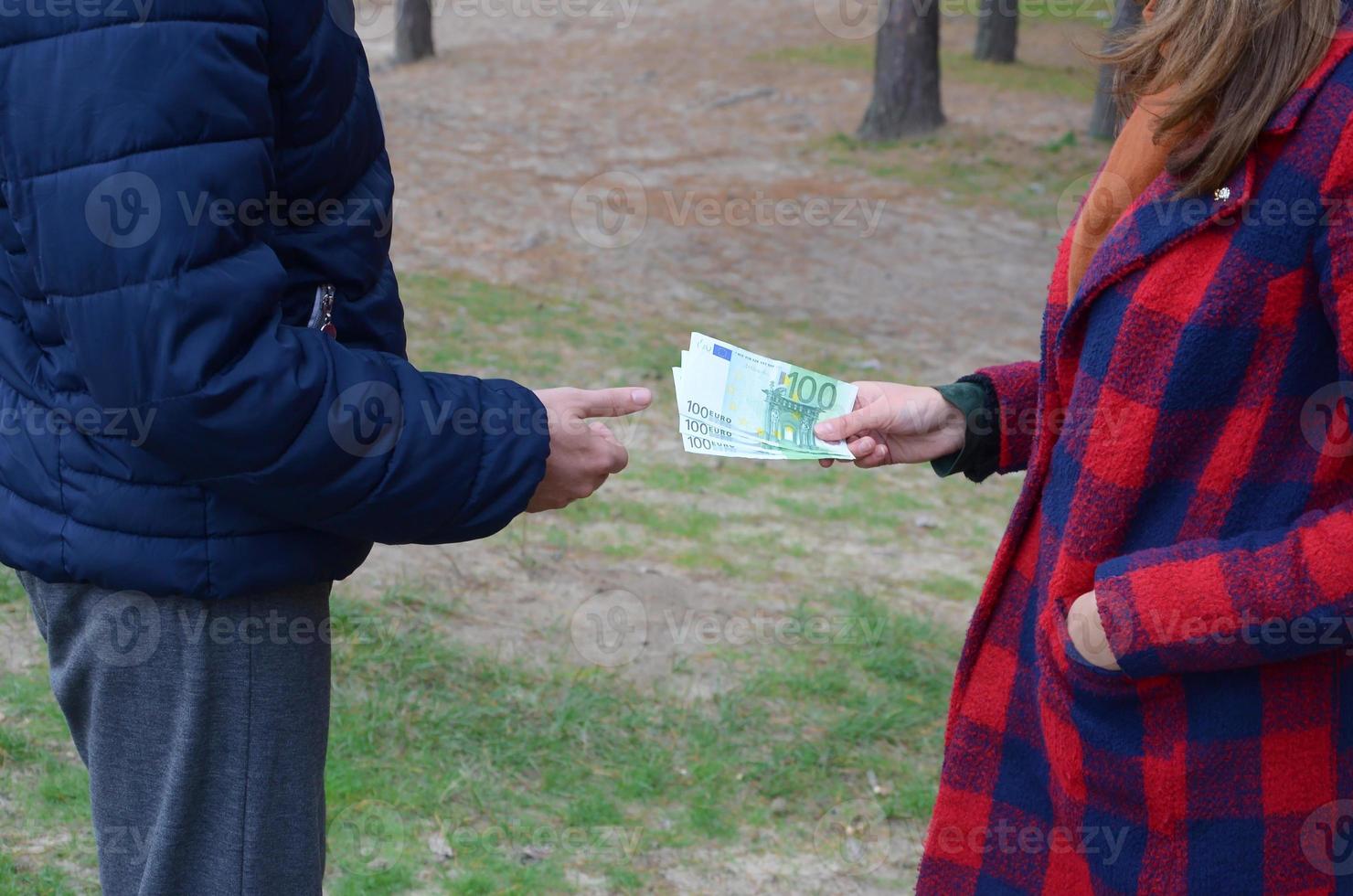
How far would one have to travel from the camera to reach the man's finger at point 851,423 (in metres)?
2.26

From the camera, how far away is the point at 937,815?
79.0 inches

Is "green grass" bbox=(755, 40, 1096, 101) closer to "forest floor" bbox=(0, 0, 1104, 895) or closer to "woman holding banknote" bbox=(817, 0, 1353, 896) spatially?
"forest floor" bbox=(0, 0, 1104, 895)

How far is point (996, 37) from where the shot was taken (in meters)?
16.8

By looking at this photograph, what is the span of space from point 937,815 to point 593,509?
11.9 ft

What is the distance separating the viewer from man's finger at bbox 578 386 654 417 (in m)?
1.98

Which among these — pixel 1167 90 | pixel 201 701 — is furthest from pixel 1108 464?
pixel 201 701

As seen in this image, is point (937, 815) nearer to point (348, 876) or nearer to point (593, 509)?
point (348, 876)

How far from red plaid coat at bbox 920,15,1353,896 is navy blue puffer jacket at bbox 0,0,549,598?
74 cm

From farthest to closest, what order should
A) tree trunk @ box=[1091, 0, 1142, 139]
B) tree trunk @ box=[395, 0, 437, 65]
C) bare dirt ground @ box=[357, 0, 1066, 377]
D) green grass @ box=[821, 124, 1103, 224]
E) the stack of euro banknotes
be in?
tree trunk @ box=[395, 0, 437, 65], green grass @ box=[821, 124, 1103, 224], bare dirt ground @ box=[357, 0, 1066, 377], the stack of euro banknotes, tree trunk @ box=[1091, 0, 1142, 139]

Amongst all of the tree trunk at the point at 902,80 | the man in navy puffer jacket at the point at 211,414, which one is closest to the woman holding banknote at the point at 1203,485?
the man in navy puffer jacket at the point at 211,414

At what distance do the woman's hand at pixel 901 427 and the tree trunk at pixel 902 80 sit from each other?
11.0 meters

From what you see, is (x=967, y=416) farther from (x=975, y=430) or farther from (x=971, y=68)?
(x=971, y=68)

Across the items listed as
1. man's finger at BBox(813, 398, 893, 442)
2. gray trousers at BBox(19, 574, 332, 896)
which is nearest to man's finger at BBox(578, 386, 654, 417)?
man's finger at BBox(813, 398, 893, 442)

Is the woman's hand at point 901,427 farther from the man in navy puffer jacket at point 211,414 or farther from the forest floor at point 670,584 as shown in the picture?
the forest floor at point 670,584
